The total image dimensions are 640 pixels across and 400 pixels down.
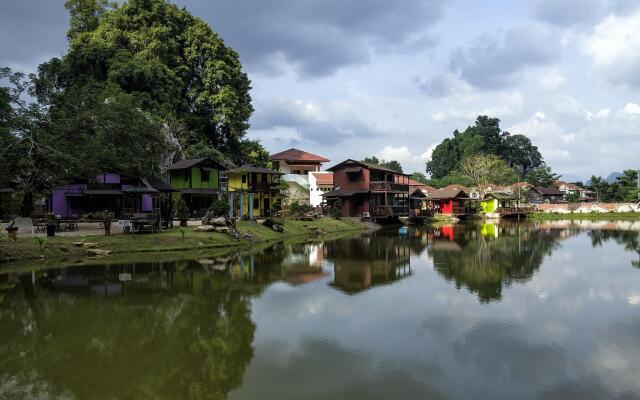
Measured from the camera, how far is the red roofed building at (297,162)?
86500 millimetres

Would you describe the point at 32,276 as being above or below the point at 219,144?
below

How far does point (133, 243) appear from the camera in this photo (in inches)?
1281

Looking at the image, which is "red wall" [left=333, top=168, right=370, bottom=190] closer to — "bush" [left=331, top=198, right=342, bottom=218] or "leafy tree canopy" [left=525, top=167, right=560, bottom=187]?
"bush" [left=331, top=198, right=342, bottom=218]

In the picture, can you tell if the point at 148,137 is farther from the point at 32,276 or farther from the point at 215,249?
the point at 32,276

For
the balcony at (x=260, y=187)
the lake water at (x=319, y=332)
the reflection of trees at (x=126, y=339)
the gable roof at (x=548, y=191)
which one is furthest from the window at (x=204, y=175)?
the gable roof at (x=548, y=191)

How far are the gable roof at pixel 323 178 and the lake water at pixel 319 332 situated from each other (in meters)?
51.3

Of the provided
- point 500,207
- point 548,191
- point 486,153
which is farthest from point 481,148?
point 500,207

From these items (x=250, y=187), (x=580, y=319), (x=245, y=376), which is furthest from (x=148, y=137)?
(x=580, y=319)

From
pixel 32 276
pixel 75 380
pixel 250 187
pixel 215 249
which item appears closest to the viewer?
pixel 75 380

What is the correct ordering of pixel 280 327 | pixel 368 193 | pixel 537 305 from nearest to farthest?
pixel 280 327
pixel 537 305
pixel 368 193

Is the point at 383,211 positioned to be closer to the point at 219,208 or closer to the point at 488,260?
the point at 219,208

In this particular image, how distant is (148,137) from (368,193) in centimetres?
3569

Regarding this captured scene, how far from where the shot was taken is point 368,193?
218 ft

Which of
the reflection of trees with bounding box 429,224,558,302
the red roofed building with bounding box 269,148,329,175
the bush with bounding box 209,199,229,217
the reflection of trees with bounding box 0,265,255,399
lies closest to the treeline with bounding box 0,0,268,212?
the bush with bounding box 209,199,229,217
